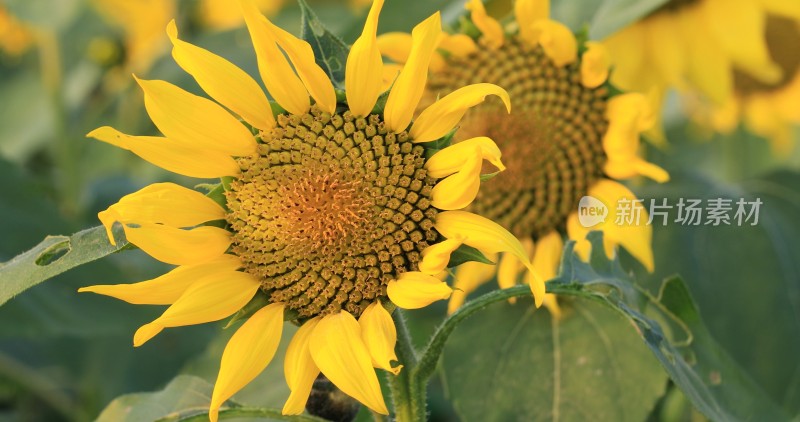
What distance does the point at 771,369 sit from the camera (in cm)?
114

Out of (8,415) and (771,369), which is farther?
(8,415)

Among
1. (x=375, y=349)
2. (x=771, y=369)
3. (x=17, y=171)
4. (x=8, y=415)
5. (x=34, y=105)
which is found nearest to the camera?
(x=375, y=349)

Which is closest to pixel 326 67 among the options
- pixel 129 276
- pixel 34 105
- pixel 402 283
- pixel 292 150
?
pixel 292 150

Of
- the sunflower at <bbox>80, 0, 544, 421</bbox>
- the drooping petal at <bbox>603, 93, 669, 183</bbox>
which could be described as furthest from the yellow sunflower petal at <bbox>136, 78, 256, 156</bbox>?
the drooping petal at <bbox>603, 93, 669, 183</bbox>

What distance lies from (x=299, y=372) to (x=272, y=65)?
0.20 metres

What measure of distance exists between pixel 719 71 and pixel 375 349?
816 millimetres

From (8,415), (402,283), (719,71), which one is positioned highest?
(719,71)

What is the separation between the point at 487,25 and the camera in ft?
3.19

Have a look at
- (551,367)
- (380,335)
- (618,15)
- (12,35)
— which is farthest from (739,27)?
(12,35)

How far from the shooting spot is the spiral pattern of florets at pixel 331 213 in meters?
0.73

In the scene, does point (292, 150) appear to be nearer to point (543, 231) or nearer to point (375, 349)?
point (375, 349)

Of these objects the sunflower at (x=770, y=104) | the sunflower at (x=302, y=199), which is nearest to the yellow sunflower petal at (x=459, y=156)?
the sunflower at (x=302, y=199)

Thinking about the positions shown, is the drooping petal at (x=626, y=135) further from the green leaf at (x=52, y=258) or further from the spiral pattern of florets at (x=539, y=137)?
the green leaf at (x=52, y=258)

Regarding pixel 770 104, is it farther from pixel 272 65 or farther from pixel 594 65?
pixel 272 65
